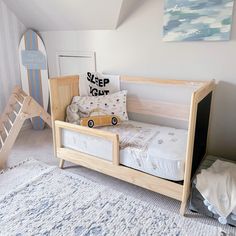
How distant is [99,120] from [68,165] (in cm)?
57

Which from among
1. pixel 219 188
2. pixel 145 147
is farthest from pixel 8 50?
pixel 219 188

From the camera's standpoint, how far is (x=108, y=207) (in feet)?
5.77

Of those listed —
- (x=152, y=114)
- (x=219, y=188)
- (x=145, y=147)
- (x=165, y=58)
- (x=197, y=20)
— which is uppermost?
(x=197, y=20)

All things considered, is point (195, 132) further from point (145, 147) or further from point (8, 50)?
point (8, 50)

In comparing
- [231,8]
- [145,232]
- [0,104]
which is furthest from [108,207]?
[0,104]

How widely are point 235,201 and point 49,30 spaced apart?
271 cm

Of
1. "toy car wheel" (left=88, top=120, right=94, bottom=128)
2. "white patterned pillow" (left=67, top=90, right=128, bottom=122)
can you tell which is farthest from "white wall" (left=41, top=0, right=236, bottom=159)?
"toy car wheel" (left=88, top=120, right=94, bottom=128)

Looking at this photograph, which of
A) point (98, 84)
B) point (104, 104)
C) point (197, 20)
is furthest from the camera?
point (98, 84)

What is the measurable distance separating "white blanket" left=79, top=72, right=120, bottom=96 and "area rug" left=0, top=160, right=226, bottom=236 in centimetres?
90

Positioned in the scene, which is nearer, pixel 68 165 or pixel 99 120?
pixel 99 120

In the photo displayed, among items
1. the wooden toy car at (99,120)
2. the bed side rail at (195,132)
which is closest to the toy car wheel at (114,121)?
the wooden toy car at (99,120)

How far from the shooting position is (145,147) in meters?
1.81

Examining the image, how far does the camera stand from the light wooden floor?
1.79 m

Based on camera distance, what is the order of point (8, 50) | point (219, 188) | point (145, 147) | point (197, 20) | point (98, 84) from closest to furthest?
point (219, 188), point (145, 147), point (197, 20), point (98, 84), point (8, 50)
